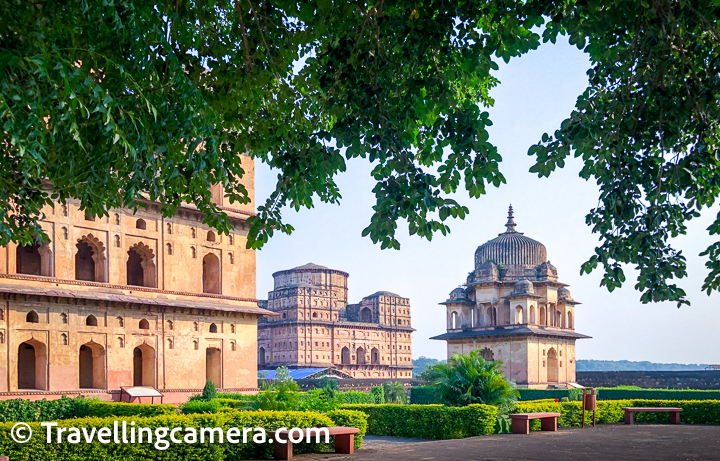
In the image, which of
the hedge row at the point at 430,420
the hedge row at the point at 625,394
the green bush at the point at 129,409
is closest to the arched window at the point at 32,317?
the green bush at the point at 129,409

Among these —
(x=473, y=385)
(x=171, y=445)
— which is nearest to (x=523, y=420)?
(x=473, y=385)

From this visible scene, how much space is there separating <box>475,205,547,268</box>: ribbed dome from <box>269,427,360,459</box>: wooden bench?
79.7 ft

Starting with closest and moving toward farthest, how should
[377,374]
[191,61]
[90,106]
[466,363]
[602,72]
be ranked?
[90,106]
[602,72]
[191,61]
[466,363]
[377,374]

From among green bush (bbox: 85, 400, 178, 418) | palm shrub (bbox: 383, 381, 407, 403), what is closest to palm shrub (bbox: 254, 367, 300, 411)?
green bush (bbox: 85, 400, 178, 418)

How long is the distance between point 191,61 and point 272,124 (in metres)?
1.15

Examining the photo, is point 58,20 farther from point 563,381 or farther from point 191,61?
point 563,381

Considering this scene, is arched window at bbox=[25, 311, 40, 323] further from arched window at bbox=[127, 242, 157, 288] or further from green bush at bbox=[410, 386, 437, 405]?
green bush at bbox=[410, 386, 437, 405]

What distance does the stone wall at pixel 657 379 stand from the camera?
119 ft

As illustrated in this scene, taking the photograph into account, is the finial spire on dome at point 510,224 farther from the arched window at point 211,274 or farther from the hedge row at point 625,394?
the arched window at point 211,274

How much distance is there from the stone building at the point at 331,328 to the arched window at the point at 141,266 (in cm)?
2829

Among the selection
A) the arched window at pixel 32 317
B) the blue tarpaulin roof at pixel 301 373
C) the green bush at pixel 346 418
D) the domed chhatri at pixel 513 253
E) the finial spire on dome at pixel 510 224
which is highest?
the finial spire on dome at pixel 510 224

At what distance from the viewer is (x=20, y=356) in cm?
2369

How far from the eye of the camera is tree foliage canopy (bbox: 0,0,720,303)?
7.00m

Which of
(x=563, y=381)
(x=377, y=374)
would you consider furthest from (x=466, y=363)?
(x=377, y=374)
